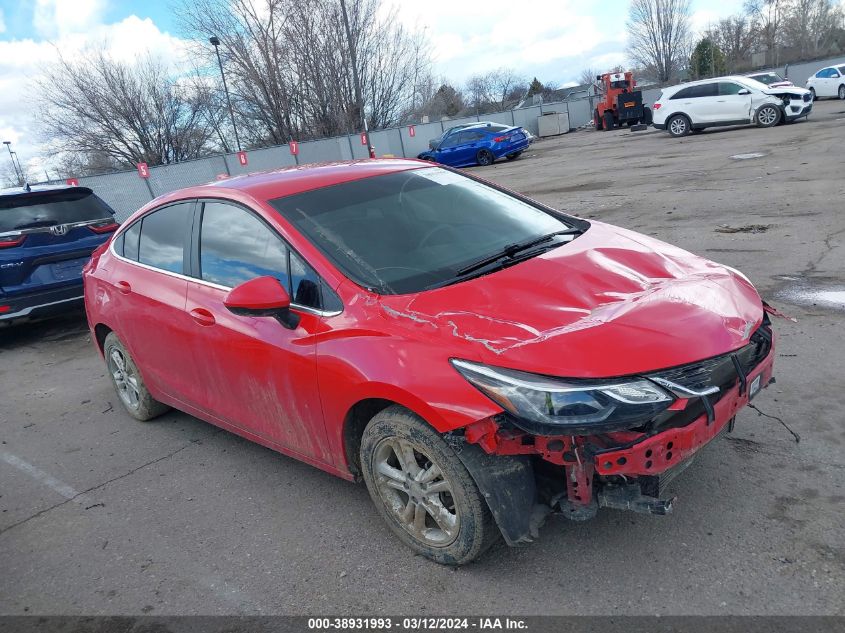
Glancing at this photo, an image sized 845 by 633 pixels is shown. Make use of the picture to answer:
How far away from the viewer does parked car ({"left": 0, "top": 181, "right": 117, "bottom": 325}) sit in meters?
7.41

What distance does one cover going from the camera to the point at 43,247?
759 centimetres

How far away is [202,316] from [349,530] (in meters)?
1.44

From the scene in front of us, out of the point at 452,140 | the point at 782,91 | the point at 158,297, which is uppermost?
the point at 452,140

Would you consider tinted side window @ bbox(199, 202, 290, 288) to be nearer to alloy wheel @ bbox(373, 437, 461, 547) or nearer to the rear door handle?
the rear door handle

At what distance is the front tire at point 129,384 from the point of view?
4914mm

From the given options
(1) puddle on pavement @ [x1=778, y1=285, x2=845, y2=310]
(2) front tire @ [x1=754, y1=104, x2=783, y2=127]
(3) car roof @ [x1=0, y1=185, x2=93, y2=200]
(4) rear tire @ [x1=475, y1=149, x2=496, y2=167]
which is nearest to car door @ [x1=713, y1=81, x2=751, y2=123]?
(2) front tire @ [x1=754, y1=104, x2=783, y2=127]

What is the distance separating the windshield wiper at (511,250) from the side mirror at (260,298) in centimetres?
83

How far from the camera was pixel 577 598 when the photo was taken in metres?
2.66

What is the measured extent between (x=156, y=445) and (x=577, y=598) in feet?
10.4

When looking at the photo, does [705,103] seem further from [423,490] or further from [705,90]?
[423,490]

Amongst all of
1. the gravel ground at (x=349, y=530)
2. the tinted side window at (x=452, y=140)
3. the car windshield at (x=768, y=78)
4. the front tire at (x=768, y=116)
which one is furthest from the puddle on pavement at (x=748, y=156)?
the tinted side window at (x=452, y=140)

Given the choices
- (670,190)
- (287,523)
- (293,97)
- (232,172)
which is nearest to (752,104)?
(670,190)

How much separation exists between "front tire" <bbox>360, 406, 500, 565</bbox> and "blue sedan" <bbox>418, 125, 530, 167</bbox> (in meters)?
22.6

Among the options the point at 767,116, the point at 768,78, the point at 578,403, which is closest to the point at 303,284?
the point at 578,403
